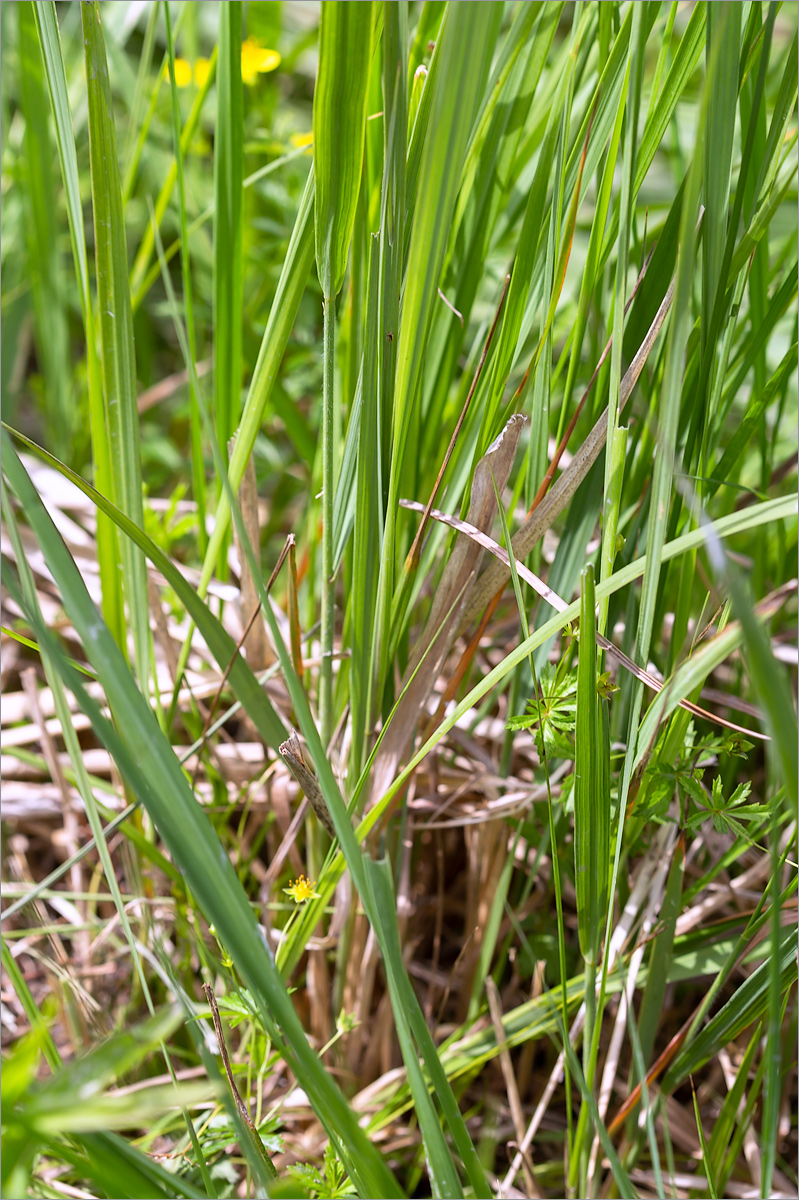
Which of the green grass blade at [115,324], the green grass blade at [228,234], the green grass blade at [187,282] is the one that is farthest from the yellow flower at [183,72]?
the green grass blade at [115,324]

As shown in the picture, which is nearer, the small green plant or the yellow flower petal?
the small green plant

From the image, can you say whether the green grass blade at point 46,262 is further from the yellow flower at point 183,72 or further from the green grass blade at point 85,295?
the green grass blade at point 85,295

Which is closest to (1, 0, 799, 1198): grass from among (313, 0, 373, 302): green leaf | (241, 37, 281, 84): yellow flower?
(313, 0, 373, 302): green leaf

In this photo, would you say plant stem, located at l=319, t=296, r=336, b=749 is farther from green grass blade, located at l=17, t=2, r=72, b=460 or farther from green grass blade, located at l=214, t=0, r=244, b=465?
green grass blade, located at l=17, t=2, r=72, b=460

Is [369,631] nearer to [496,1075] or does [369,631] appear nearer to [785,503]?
[785,503]

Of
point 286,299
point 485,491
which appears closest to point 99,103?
point 286,299

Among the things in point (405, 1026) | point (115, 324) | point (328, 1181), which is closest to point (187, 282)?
point (115, 324)

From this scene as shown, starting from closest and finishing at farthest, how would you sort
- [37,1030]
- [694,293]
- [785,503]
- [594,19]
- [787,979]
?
[37,1030] < [785,503] < [787,979] < [594,19] < [694,293]

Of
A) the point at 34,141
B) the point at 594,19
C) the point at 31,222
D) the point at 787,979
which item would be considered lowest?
the point at 787,979

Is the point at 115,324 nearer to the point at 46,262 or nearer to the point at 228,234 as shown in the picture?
the point at 228,234
